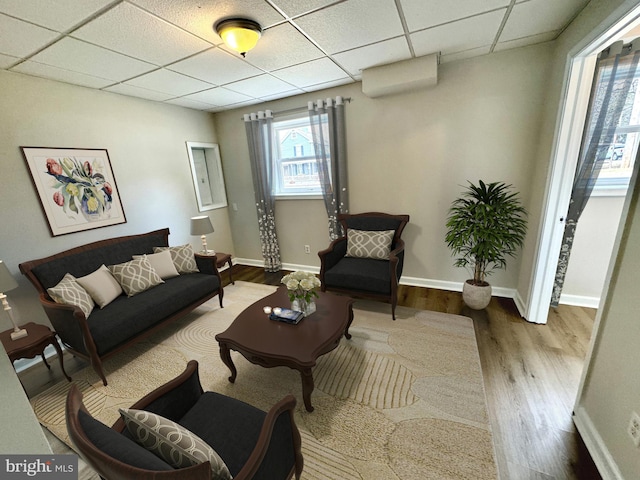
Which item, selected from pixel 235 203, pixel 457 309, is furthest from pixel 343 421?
pixel 235 203

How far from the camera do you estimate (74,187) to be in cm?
257

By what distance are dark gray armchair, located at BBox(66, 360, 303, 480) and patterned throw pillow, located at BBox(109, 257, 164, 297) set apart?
1.61m

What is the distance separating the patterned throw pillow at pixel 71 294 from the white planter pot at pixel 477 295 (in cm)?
342

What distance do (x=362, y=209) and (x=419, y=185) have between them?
77 cm

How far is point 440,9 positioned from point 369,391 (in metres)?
2.65

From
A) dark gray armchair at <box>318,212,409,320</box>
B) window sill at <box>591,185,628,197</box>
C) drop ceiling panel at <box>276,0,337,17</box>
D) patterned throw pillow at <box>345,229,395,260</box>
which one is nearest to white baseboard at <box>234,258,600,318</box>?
dark gray armchair at <box>318,212,409,320</box>

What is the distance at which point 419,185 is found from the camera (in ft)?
10.2

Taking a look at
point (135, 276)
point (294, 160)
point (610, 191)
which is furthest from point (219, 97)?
point (610, 191)

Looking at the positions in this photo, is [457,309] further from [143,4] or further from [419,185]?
[143,4]

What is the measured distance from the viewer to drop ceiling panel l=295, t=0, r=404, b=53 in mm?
1660

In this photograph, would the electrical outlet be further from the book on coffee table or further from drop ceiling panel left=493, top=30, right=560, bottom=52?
drop ceiling panel left=493, top=30, right=560, bottom=52

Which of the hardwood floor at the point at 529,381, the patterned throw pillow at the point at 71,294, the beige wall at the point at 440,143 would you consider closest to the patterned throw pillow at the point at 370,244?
the beige wall at the point at 440,143

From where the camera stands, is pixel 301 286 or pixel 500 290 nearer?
pixel 301 286

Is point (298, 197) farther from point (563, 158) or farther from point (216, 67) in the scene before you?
point (563, 158)
